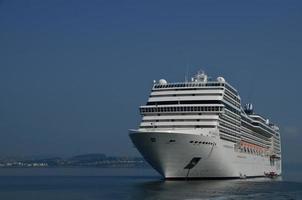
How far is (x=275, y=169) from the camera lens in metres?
125

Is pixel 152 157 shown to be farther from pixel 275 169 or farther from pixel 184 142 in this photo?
pixel 275 169

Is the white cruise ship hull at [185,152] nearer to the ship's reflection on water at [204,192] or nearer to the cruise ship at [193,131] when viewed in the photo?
the cruise ship at [193,131]

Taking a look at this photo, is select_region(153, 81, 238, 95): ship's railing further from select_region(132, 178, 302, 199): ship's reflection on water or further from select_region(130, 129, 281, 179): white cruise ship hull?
select_region(132, 178, 302, 199): ship's reflection on water

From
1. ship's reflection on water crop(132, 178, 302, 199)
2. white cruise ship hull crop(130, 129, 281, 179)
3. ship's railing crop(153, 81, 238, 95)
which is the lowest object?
ship's reflection on water crop(132, 178, 302, 199)

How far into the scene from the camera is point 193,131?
250 feet

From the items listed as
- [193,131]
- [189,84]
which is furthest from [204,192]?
[189,84]

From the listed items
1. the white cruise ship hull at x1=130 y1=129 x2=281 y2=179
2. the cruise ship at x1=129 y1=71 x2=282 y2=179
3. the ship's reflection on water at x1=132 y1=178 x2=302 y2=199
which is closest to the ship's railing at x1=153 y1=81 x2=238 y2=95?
the cruise ship at x1=129 y1=71 x2=282 y2=179

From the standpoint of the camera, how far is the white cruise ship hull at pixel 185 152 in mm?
73688

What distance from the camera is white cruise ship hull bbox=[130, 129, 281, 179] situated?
73.7 meters

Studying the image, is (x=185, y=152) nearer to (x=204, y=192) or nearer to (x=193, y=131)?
(x=193, y=131)

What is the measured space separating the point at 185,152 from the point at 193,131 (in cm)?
346

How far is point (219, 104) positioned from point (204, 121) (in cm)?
404

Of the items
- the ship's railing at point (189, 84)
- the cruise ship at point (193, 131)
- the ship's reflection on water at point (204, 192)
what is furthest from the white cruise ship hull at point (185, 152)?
the ship's railing at point (189, 84)

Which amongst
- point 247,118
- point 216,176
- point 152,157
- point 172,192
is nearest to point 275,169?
point 247,118
